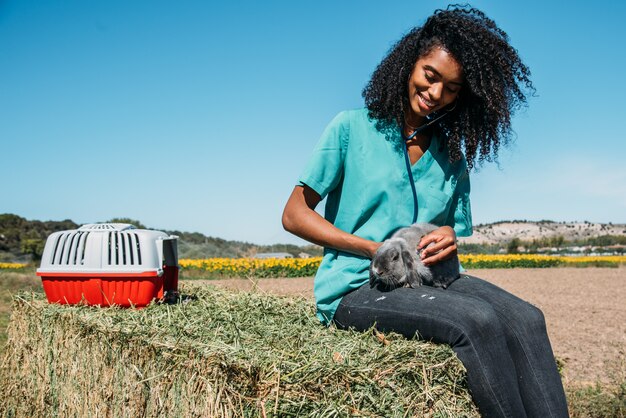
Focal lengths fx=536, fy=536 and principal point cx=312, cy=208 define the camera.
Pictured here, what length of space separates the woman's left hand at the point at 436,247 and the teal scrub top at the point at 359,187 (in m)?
0.23

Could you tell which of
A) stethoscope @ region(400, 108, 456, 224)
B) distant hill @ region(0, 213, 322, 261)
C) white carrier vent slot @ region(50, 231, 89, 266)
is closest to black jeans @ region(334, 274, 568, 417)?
stethoscope @ region(400, 108, 456, 224)

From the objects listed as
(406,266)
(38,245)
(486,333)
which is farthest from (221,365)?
(38,245)

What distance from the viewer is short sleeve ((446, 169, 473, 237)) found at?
2.97 metres

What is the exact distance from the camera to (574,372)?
5.79 meters

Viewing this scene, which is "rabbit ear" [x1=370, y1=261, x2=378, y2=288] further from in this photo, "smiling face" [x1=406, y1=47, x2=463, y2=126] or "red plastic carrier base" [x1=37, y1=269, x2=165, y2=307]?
"red plastic carrier base" [x1=37, y1=269, x2=165, y2=307]

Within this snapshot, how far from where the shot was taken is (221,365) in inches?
78.4

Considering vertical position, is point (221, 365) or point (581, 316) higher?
point (221, 365)

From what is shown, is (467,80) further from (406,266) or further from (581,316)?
(581,316)

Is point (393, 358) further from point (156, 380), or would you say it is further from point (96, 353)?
point (96, 353)

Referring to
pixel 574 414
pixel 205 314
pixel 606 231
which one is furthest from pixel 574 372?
pixel 606 231

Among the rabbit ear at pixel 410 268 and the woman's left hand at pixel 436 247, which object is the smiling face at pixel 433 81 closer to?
the woman's left hand at pixel 436 247

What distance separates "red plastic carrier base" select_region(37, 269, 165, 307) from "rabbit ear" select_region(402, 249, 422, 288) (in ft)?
5.54

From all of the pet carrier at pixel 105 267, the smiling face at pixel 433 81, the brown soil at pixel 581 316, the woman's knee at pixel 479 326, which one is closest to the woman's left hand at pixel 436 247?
the woman's knee at pixel 479 326

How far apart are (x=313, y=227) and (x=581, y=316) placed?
9.66 metres
